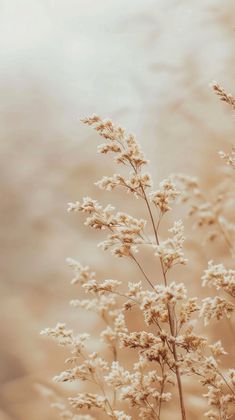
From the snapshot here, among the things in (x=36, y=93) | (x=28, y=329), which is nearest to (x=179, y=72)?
(x=36, y=93)

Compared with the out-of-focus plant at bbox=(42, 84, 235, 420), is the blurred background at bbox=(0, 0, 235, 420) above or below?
above

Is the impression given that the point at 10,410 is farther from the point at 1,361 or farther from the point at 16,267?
the point at 16,267

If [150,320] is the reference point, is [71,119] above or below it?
above

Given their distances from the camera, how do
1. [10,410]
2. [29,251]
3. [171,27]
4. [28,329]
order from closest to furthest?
[10,410] < [28,329] < [29,251] < [171,27]

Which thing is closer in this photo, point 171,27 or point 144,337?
point 144,337

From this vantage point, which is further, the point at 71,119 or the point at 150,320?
the point at 71,119

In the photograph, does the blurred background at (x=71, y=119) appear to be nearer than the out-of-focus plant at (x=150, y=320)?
No

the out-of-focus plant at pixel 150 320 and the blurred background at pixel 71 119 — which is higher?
the blurred background at pixel 71 119

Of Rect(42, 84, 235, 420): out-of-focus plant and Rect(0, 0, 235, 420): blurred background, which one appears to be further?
Rect(0, 0, 235, 420): blurred background
